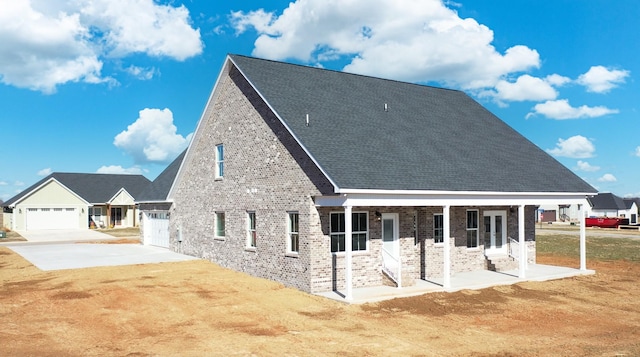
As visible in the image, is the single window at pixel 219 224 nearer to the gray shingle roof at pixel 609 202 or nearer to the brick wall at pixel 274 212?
the brick wall at pixel 274 212

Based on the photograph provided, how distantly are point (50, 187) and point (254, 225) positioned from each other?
42.8m

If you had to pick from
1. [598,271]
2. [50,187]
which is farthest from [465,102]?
[50,187]

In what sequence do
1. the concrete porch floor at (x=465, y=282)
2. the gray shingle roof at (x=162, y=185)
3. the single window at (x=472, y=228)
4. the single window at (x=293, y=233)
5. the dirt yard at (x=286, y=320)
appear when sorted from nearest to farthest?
the dirt yard at (x=286, y=320)
the concrete porch floor at (x=465, y=282)
the single window at (x=293, y=233)
the single window at (x=472, y=228)
the gray shingle roof at (x=162, y=185)

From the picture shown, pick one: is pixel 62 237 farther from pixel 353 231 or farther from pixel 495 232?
pixel 495 232

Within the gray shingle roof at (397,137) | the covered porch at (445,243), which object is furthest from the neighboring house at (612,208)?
the covered porch at (445,243)

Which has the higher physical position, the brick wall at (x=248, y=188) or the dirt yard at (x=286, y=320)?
the brick wall at (x=248, y=188)

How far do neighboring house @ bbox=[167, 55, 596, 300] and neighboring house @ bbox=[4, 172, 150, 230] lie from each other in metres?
35.4

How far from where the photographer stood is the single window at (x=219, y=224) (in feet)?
72.4

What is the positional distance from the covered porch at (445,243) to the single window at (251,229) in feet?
14.1

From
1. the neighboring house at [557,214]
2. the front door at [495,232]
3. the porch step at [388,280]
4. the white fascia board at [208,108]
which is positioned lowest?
the neighboring house at [557,214]

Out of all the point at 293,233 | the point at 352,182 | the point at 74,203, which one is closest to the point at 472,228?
the point at 293,233

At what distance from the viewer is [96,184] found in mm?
59062

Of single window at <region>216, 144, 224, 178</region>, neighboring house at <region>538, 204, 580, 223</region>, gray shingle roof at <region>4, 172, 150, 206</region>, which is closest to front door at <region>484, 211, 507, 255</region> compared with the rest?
single window at <region>216, 144, 224, 178</region>

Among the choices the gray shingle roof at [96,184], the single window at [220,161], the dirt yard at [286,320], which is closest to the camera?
the dirt yard at [286,320]
